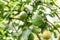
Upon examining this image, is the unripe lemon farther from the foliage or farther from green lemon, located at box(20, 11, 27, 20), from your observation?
green lemon, located at box(20, 11, 27, 20)

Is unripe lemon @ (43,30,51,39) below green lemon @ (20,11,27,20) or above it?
below

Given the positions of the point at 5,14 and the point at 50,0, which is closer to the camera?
the point at 5,14

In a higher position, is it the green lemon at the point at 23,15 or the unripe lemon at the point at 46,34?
the green lemon at the point at 23,15

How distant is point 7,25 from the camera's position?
99 cm

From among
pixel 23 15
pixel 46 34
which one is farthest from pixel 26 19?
pixel 46 34

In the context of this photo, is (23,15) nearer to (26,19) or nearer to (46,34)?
(26,19)

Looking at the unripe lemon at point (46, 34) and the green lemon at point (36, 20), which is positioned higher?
the green lemon at point (36, 20)

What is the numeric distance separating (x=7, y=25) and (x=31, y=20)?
16cm

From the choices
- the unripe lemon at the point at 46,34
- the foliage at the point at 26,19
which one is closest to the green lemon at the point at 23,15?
the foliage at the point at 26,19

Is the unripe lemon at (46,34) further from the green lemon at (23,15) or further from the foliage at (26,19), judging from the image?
the green lemon at (23,15)

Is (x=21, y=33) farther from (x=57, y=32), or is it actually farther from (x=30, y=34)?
(x=57, y=32)

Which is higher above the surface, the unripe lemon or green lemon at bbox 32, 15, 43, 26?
green lemon at bbox 32, 15, 43, 26

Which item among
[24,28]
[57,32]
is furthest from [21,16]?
[57,32]

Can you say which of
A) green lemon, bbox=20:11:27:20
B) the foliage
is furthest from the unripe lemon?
green lemon, bbox=20:11:27:20
